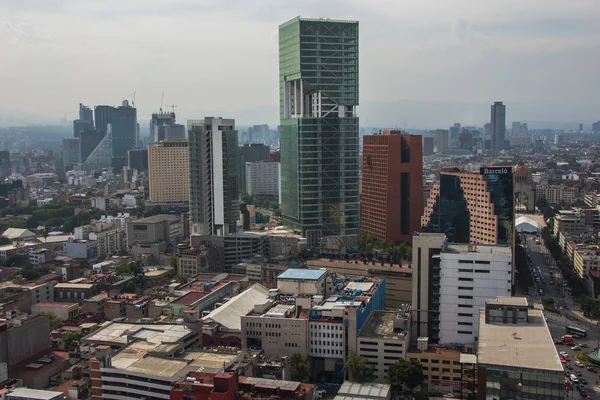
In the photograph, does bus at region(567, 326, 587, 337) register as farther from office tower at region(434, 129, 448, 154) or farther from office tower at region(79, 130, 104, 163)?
office tower at region(434, 129, 448, 154)

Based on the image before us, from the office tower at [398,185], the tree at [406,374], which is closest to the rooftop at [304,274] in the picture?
the tree at [406,374]

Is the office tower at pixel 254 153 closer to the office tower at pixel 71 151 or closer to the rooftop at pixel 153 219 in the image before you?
the rooftop at pixel 153 219

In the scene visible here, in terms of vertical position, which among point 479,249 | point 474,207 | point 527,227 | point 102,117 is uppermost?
point 102,117

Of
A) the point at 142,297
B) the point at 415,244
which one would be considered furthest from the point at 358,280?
the point at 142,297

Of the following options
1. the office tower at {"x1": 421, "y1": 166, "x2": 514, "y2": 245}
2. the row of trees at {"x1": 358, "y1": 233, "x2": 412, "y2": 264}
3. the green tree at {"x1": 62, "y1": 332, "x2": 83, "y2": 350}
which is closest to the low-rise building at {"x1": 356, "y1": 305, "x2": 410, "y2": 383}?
the green tree at {"x1": 62, "y1": 332, "x2": 83, "y2": 350}

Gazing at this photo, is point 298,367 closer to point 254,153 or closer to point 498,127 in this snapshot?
point 254,153

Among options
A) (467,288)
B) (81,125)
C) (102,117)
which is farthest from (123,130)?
(467,288)
